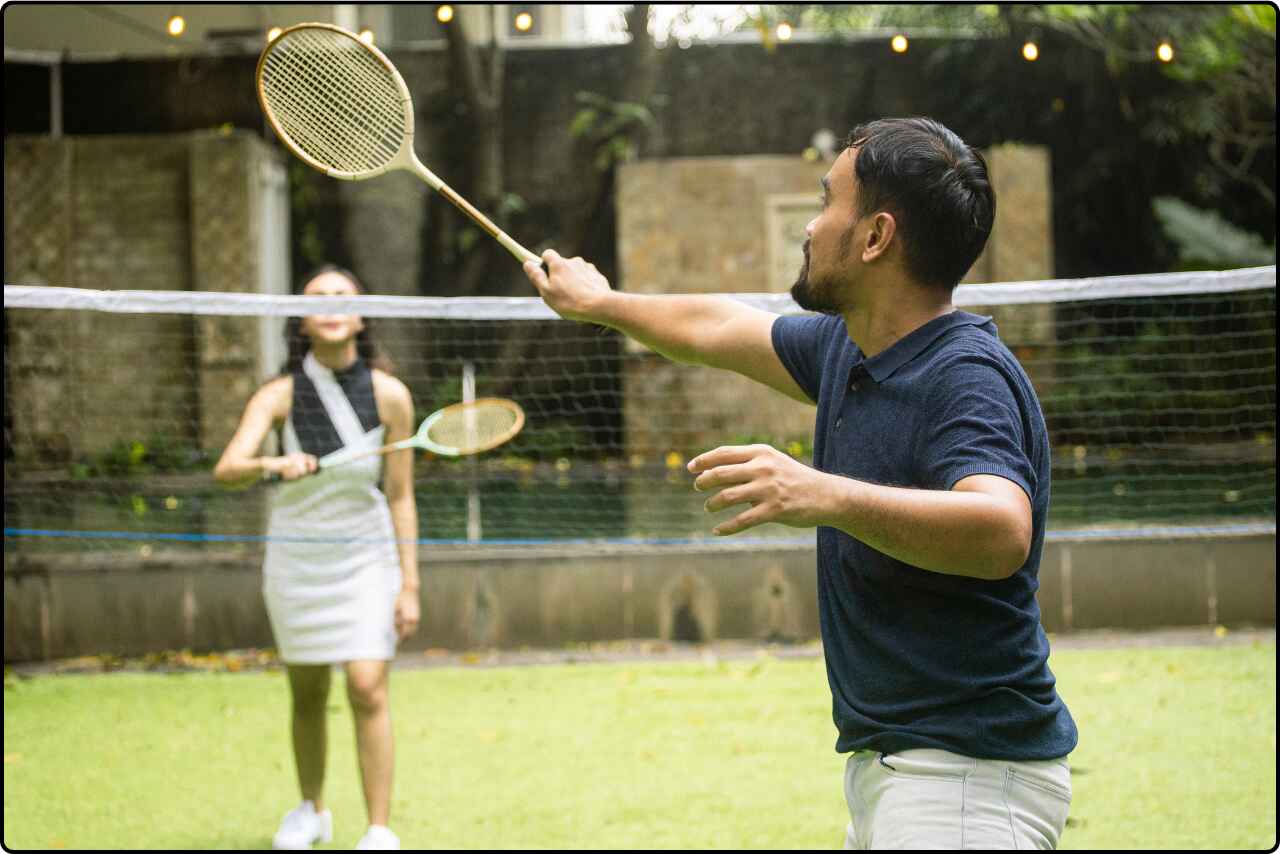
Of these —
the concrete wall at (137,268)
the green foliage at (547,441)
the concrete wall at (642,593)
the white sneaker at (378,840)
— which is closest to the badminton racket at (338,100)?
Result: the white sneaker at (378,840)

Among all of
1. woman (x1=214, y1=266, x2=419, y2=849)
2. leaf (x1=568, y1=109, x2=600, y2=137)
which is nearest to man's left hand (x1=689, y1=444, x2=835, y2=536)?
woman (x1=214, y1=266, x2=419, y2=849)

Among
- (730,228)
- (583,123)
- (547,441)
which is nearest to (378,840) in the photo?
(547,441)

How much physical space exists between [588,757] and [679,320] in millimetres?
3441

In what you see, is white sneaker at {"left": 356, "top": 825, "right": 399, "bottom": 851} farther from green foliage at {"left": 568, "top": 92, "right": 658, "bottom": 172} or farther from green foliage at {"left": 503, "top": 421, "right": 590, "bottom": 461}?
green foliage at {"left": 568, "top": 92, "right": 658, "bottom": 172}

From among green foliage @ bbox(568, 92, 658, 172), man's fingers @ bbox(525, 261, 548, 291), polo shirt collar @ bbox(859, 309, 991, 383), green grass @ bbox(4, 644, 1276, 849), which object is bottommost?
green grass @ bbox(4, 644, 1276, 849)

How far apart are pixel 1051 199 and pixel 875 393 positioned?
12461 millimetres

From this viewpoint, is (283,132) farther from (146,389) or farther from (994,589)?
(146,389)

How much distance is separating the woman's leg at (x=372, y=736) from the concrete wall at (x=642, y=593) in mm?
3322

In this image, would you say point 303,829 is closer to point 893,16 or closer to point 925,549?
point 925,549

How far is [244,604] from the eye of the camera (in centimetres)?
812

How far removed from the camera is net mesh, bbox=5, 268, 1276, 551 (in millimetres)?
9414

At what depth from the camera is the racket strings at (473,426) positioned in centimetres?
555

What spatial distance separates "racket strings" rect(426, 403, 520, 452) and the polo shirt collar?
3248 mm

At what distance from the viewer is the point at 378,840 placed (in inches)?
183
